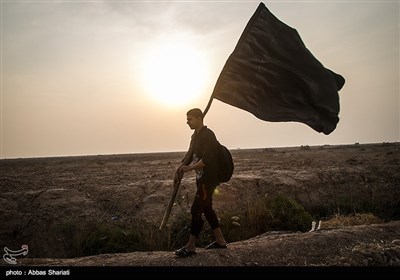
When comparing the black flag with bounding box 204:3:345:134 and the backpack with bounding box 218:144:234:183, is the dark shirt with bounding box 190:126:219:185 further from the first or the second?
the black flag with bounding box 204:3:345:134

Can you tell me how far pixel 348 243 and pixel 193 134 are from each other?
137 inches

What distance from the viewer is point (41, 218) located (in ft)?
32.4

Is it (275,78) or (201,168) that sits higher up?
(275,78)

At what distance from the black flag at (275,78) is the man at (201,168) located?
514 mm

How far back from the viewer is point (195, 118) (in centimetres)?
523

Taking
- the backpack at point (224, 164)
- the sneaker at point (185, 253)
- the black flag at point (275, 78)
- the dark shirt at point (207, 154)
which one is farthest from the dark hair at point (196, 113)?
the sneaker at point (185, 253)

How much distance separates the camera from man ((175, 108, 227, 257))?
508 centimetres

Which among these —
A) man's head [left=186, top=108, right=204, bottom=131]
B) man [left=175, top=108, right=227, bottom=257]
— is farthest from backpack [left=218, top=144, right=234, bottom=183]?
man's head [left=186, top=108, right=204, bottom=131]

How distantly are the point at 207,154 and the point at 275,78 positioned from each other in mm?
1480

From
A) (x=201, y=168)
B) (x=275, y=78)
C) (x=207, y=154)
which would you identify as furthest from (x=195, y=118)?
(x=275, y=78)

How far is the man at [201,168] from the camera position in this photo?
5078 mm

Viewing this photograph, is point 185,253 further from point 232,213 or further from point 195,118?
point 232,213
